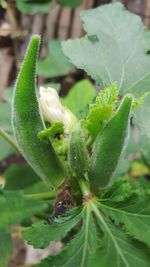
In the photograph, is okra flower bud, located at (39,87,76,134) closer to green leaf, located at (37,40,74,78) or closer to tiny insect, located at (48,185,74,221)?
tiny insect, located at (48,185,74,221)

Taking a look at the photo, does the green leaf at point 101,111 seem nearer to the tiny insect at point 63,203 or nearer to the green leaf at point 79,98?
the tiny insect at point 63,203

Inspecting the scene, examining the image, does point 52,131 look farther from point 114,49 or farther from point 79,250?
point 114,49

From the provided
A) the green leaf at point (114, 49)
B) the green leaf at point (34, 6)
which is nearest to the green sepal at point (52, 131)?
the green leaf at point (114, 49)

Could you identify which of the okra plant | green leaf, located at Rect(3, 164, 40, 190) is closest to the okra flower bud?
the okra plant

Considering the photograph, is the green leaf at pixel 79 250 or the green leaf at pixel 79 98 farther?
the green leaf at pixel 79 98

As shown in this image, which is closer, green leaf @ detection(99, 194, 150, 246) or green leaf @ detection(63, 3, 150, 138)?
green leaf @ detection(99, 194, 150, 246)
